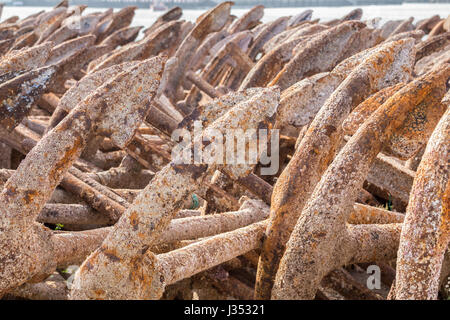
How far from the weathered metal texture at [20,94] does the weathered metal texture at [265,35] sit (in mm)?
6187

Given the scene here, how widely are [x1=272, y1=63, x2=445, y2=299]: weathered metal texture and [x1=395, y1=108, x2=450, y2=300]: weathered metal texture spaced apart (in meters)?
0.38

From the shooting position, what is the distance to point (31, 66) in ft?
14.7

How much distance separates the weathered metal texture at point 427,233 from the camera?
6.70ft

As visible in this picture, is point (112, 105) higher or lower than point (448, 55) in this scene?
higher

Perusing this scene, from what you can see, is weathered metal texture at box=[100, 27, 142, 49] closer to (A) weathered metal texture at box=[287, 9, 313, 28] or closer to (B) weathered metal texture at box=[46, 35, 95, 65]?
(B) weathered metal texture at box=[46, 35, 95, 65]

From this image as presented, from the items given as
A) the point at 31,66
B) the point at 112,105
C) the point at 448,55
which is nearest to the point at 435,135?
the point at 112,105

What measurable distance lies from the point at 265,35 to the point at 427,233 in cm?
811

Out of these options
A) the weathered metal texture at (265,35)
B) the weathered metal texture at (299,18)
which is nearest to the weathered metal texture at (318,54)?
the weathered metal texture at (265,35)

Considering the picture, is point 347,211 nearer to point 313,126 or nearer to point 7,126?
point 313,126

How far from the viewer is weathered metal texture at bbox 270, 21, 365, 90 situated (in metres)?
4.77

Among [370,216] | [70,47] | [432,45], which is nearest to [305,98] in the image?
[370,216]

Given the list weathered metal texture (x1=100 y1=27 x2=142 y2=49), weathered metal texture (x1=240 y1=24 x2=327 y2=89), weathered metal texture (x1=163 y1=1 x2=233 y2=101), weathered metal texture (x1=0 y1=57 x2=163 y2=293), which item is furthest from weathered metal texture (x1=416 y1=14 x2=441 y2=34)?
weathered metal texture (x1=0 y1=57 x2=163 y2=293)
